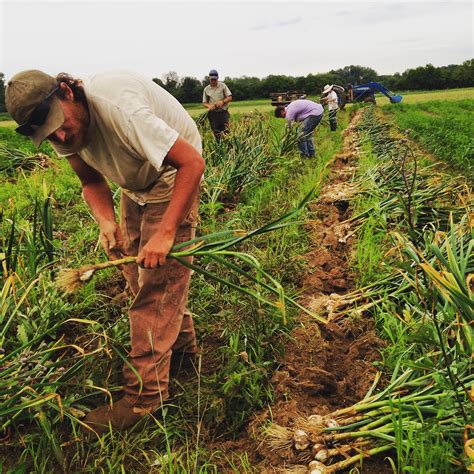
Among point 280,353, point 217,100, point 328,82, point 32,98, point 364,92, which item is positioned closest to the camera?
point 32,98

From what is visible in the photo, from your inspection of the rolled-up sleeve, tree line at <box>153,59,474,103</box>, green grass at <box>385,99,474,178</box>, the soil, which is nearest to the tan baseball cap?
the rolled-up sleeve

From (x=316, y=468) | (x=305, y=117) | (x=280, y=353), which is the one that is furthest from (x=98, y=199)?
(x=305, y=117)

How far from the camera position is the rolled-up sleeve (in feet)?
4.91

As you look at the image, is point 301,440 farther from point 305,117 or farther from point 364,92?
point 364,92

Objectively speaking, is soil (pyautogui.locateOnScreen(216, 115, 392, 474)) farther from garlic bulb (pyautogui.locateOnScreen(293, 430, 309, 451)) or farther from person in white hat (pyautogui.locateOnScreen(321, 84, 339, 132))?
person in white hat (pyautogui.locateOnScreen(321, 84, 339, 132))

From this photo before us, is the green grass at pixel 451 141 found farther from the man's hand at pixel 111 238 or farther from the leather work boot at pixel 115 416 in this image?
the leather work boot at pixel 115 416

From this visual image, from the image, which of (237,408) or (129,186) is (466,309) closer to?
(237,408)

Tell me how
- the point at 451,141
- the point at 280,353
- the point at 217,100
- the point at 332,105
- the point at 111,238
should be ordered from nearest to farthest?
the point at 111,238 < the point at 280,353 < the point at 217,100 < the point at 451,141 < the point at 332,105

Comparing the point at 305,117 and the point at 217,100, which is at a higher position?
the point at 217,100

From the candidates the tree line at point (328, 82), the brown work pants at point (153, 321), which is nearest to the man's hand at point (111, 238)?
the brown work pants at point (153, 321)

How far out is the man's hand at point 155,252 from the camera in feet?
5.03

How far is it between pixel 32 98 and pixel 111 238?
0.72 m

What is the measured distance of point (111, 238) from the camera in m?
1.97

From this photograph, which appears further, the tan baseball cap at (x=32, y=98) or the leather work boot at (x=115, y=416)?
the leather work boot at (x=115, y=416)
